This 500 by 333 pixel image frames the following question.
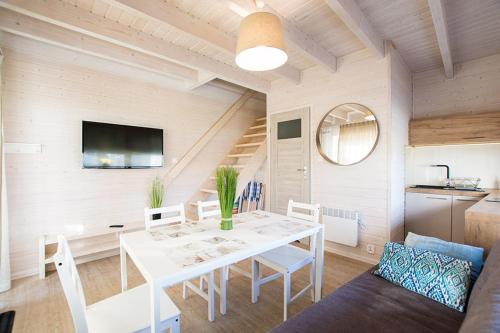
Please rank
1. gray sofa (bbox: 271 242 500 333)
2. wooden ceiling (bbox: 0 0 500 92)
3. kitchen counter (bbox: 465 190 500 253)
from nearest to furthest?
gray sofa (bbox: 271 242 500 333) < kitchen counter (bbox: 465 190 500 253) < wooden ceiling (bbox: 0 0 500 92)

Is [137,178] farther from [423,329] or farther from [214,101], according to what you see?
[423,329]

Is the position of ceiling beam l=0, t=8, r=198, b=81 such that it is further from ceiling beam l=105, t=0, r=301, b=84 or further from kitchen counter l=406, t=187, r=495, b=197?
kitchen counter l=406, t=187, r=495, b=197

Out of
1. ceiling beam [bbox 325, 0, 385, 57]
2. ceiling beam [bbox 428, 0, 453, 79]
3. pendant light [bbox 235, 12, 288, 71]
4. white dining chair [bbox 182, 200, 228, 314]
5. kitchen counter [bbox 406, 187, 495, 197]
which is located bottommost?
white dining chair [bbox 182, 200, 228, 314]

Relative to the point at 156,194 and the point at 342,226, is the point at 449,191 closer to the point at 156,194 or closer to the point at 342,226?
the point at 342,226

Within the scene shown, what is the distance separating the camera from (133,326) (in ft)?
3.72

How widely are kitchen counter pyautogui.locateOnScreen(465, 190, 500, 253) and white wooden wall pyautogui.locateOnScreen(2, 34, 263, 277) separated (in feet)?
11.8

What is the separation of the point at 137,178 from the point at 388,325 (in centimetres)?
332

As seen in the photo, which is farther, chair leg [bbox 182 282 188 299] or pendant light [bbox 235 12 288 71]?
chair leg [bbox 182 282 188 299]

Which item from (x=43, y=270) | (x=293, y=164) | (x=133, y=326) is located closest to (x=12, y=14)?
(x=43, y=270)

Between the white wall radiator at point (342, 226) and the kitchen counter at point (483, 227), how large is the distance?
51.4 inches

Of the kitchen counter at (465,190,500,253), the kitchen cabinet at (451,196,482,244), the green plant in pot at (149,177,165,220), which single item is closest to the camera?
the kitchen counter at (465,190,500,253)

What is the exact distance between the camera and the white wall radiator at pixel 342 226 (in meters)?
2.98

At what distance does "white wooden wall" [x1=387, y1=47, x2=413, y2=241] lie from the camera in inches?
110

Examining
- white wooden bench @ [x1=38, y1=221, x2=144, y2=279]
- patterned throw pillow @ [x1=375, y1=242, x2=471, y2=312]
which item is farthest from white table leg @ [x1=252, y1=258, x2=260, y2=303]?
white wooden bench @ [x1=38, y1=221, x2=144, y2=279]
